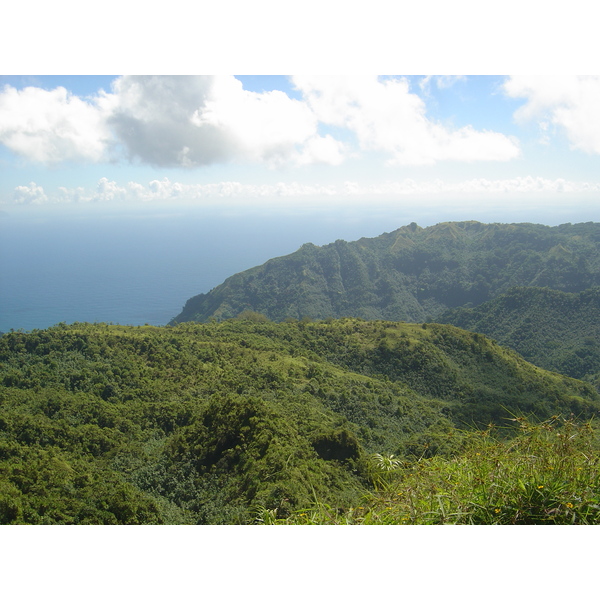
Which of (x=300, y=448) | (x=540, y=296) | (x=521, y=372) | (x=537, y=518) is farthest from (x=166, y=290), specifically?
(x=537, y=518)

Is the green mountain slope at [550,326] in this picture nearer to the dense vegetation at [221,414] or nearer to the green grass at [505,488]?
the dense vegetation at [221,414]

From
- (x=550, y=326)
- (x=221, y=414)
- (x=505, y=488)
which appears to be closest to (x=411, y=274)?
(x=550, y=326)

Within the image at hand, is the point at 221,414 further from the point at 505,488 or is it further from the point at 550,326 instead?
the point at 550,326

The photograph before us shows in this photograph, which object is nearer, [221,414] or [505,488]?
[505,488]

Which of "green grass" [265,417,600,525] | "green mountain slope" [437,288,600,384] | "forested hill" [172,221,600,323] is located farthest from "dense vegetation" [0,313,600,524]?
"forested hill" [172,221,600,323]

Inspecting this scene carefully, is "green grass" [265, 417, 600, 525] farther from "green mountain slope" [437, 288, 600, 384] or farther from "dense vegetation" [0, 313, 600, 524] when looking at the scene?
"green mountain slope" [437, 288, 600, 384]

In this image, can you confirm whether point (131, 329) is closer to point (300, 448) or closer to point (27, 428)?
point (27, 428)
